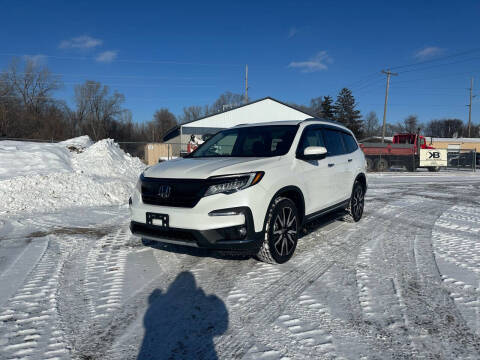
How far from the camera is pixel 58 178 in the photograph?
839 centimetres

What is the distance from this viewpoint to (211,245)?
3449mm

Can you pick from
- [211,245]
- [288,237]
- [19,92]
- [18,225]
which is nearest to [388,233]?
[288,237]

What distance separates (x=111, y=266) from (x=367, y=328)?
299 centimetres

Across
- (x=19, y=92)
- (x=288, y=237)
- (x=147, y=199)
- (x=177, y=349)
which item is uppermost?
(x=19, y=92)

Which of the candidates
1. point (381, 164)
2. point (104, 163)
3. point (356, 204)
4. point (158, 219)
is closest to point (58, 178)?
point (104, 163)

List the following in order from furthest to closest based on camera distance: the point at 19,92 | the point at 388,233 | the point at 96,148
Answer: the point at 19,92
the point at 96,148
the point at 388,233

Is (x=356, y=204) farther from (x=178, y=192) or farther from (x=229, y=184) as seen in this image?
(x=178, y=192)

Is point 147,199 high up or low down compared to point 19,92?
down

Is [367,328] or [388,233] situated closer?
[367,328]

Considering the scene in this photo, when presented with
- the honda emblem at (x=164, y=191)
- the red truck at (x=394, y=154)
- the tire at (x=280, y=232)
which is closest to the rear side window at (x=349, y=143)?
the tire at (x=280, y=232)

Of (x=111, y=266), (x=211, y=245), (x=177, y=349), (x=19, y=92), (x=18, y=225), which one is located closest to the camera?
(x=177, y=349)

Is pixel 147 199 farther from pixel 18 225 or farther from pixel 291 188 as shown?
pixel 18 225

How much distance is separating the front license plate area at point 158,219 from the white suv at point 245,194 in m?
0.01

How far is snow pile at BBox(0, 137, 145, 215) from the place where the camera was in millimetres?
7492
